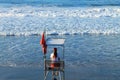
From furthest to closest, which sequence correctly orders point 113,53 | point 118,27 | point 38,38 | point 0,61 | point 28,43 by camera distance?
1. point 118,27
2. point 38,38
3. point 28,43
4. point 113,53
5. point 0,61

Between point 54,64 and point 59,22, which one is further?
point 59,22

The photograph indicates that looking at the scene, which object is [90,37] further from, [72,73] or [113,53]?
[72,73]

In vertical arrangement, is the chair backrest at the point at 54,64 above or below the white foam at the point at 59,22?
below

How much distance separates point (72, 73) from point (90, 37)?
28.1ft

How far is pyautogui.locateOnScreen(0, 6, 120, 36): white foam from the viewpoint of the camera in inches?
1050

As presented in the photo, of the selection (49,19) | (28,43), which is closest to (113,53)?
(28,43)

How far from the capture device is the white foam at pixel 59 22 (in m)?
26.7

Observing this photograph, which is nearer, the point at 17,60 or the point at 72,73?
the point at 72,73

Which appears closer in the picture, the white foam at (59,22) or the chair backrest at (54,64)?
the chair backrest at (54,64)

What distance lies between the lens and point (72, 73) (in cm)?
1625

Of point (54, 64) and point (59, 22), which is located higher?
point (59, 22)

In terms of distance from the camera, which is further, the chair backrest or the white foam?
the white foam

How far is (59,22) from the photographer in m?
30.9

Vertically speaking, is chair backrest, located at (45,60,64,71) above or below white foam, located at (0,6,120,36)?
below
